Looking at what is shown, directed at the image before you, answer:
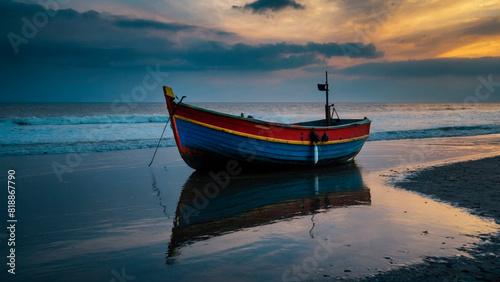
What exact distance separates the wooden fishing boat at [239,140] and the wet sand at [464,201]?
10.1 feet

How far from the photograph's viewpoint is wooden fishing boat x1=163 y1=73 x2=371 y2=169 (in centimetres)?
948

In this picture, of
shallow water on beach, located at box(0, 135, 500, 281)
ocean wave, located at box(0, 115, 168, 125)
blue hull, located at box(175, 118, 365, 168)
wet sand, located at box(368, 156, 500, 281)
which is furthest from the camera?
ocean wave, located at box(0, 115, 168, 125)

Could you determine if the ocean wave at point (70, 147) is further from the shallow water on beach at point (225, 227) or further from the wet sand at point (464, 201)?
the wet sand at point (464, 201)

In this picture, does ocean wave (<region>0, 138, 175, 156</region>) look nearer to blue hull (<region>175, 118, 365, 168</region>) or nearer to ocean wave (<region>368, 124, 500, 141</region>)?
blue hull (<region>175, 118, 365, 168</region>)

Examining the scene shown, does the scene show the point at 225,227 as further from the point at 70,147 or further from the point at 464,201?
the point at 70,147

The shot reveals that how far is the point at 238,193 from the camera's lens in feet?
27.1

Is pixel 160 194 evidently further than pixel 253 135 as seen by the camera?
No

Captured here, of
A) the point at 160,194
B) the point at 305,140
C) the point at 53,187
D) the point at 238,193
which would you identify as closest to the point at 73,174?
the point at 53,187

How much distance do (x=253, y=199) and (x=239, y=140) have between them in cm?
250

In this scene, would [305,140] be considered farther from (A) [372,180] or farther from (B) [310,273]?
(B) [310,273]

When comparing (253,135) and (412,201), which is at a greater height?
(253,135)

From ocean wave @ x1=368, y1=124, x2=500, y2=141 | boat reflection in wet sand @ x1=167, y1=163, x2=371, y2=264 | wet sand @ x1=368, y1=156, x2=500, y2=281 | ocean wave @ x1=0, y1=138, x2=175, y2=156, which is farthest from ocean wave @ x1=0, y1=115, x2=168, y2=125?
wet sand @ x1=368, y1=156, x2=500, y2=281

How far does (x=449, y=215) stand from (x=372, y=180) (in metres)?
3.61

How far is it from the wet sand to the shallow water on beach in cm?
22
